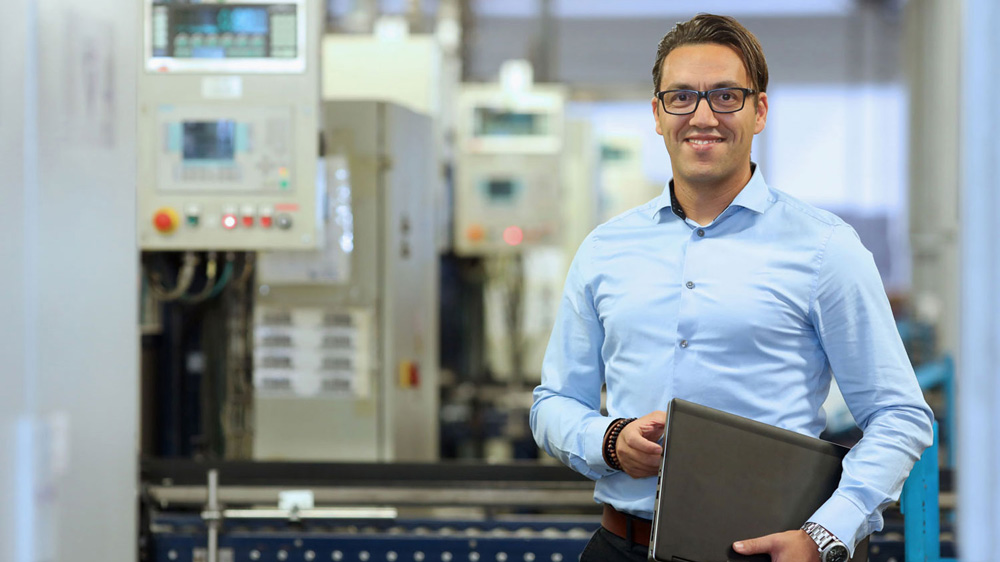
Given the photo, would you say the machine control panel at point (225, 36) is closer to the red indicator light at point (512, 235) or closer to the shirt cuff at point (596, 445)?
the shirt cuff at point (596, 445)

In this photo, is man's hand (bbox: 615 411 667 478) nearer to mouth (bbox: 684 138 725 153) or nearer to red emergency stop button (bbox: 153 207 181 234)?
mouth (bbox: 684 138 725 153)

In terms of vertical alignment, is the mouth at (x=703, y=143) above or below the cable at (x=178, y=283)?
above

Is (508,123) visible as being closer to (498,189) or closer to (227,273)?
(498,189)

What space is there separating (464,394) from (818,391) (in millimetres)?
4525

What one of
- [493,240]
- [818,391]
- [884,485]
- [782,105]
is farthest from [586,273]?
[782,105]

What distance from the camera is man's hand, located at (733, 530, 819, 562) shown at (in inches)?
58.7

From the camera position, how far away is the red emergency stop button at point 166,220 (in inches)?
125

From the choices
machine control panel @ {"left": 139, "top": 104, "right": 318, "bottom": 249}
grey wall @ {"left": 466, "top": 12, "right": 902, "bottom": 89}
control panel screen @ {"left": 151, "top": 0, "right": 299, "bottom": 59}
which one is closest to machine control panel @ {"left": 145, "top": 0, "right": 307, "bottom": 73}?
control panel screen @ {"left": 151, "top": 0, "right": 299, "bottom": 59}

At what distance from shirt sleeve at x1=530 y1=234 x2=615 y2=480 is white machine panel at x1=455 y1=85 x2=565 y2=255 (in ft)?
13.2

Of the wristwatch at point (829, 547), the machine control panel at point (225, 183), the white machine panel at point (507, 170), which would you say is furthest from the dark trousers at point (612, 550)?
the white machine panel at point (507, 170)

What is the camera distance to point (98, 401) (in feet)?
4.33

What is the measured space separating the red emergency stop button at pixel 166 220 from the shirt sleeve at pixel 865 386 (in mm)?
2090

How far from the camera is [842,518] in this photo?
1.50 m

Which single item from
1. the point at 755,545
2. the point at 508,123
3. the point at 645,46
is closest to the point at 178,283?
the point at 755,545
